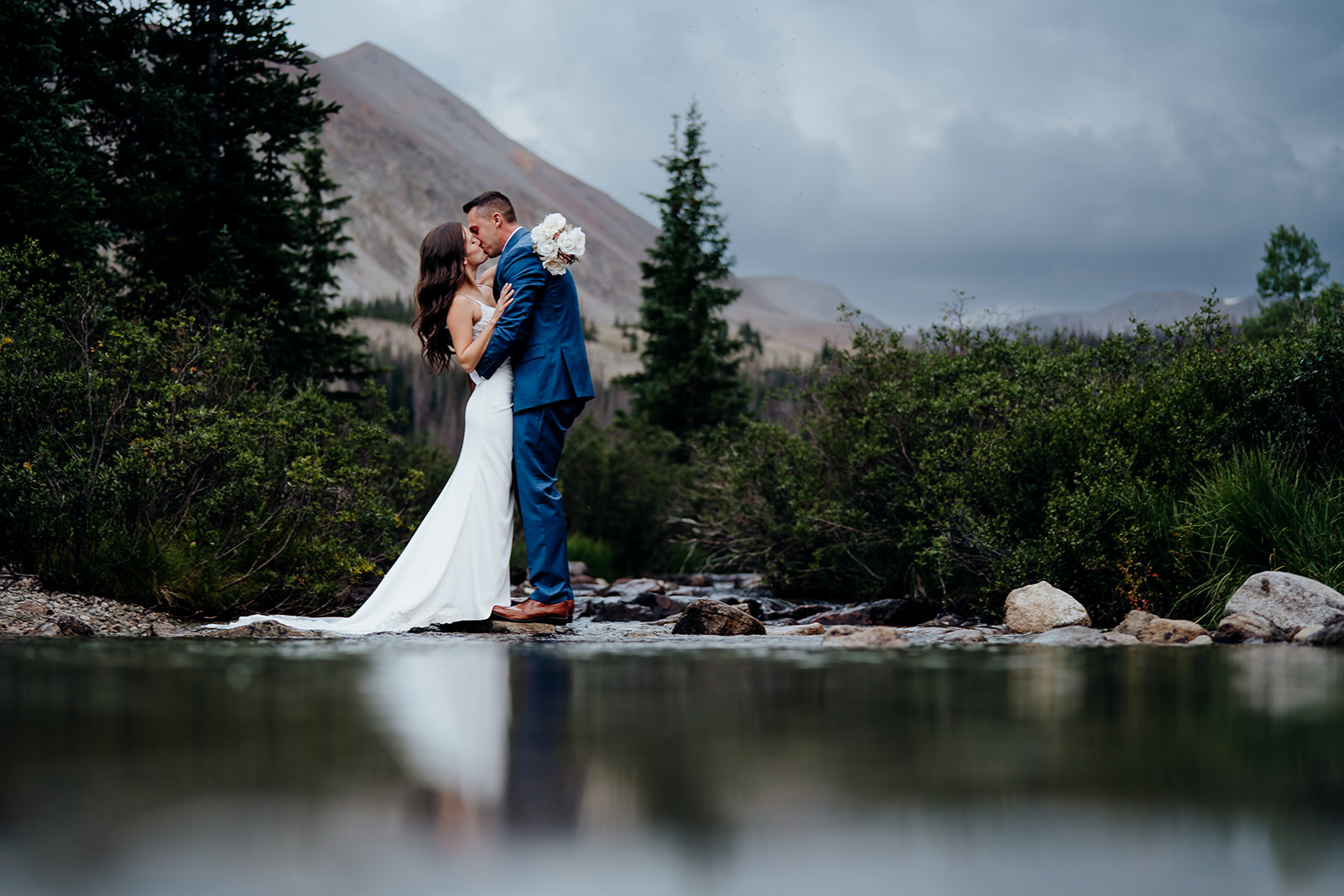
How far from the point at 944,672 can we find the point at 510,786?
6.77 feet

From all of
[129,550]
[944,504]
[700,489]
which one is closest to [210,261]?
[700,489]

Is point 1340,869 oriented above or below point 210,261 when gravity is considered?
below

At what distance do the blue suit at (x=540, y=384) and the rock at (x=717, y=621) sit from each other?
0.89 metres

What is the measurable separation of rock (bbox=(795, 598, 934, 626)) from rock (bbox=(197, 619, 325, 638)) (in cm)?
523

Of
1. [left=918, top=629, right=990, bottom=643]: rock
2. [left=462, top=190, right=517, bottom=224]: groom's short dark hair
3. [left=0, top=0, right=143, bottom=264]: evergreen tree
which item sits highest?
[left=0, top=0, right=143, bottom=264]: evergreen tree

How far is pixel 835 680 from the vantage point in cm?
330

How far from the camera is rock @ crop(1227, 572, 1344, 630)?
5707 mm

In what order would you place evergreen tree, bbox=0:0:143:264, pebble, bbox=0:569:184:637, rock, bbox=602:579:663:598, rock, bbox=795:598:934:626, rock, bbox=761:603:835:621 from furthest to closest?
rock, bbox=602:579:663:598 → evergreen tree, bbox=0:0:143:264 → rock, bbox=761:603:835:621 → rock, bbox=795:598:934:626 → pebble, bbox=0:569:184:637

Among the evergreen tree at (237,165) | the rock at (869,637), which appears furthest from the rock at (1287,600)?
the evergreen tree at (237,165)

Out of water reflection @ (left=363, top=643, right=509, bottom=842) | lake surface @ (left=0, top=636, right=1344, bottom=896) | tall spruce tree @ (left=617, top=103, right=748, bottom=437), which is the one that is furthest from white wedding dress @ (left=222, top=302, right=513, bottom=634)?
tall spruce tree @ (left=617, top=103, right=748, bottom=437)

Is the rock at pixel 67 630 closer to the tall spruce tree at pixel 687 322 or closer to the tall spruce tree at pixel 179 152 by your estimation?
the tall spruce tree at pixel 179 152

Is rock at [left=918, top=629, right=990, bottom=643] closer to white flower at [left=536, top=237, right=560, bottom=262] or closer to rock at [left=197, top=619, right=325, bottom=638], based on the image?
white flower at [left=536, top=237, right=560, bottom=262]

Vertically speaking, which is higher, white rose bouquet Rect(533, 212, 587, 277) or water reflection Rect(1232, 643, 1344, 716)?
white rose bouquet Rect(533, 212, 587, 277)

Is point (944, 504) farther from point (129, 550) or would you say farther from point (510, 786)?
point (510, 786)
